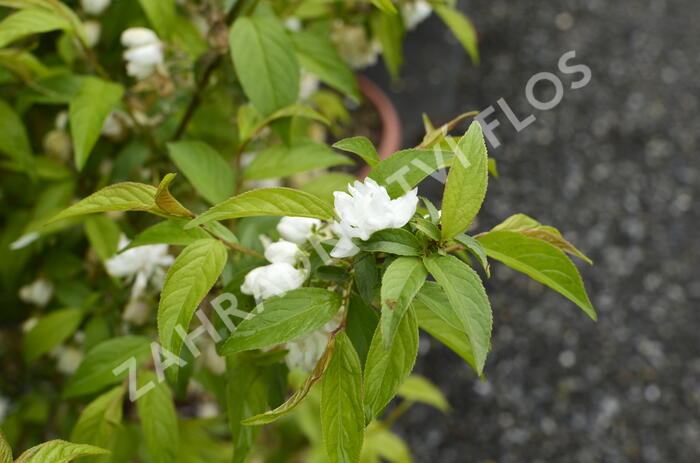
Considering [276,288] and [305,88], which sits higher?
[276,288]

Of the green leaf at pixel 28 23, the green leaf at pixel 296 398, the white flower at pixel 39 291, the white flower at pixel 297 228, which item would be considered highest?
the green leaf at pixel 28 23

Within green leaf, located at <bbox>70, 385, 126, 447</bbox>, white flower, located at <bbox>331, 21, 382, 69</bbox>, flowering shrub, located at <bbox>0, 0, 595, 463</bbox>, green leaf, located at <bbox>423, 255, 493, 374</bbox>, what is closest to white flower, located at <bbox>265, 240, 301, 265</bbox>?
flowering shrub, located at <bbox>0, 0, 595, 463</bbox>

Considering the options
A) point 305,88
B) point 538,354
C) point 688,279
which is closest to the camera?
point 305,88

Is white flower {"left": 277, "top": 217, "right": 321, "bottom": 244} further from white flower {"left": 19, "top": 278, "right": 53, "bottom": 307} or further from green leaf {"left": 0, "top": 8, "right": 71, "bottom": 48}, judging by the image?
white flower {"left": 19, "top": 278, "right": 53, "bottom": 307}

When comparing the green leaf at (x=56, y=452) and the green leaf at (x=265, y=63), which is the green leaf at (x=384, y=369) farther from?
the green leaf at (x=265, y=63)

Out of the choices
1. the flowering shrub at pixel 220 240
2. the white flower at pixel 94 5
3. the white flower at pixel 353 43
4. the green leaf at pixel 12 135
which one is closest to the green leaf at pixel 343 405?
the flowering shrub at pixel 220 240

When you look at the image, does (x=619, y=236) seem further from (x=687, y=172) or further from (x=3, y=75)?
(x=3, y=75)

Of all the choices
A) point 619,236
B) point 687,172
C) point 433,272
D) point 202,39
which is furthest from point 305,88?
point 687,172

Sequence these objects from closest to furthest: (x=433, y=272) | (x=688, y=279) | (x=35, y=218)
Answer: (x=433, y=272) → (x=35, y=218) → (x=688, y=279)
